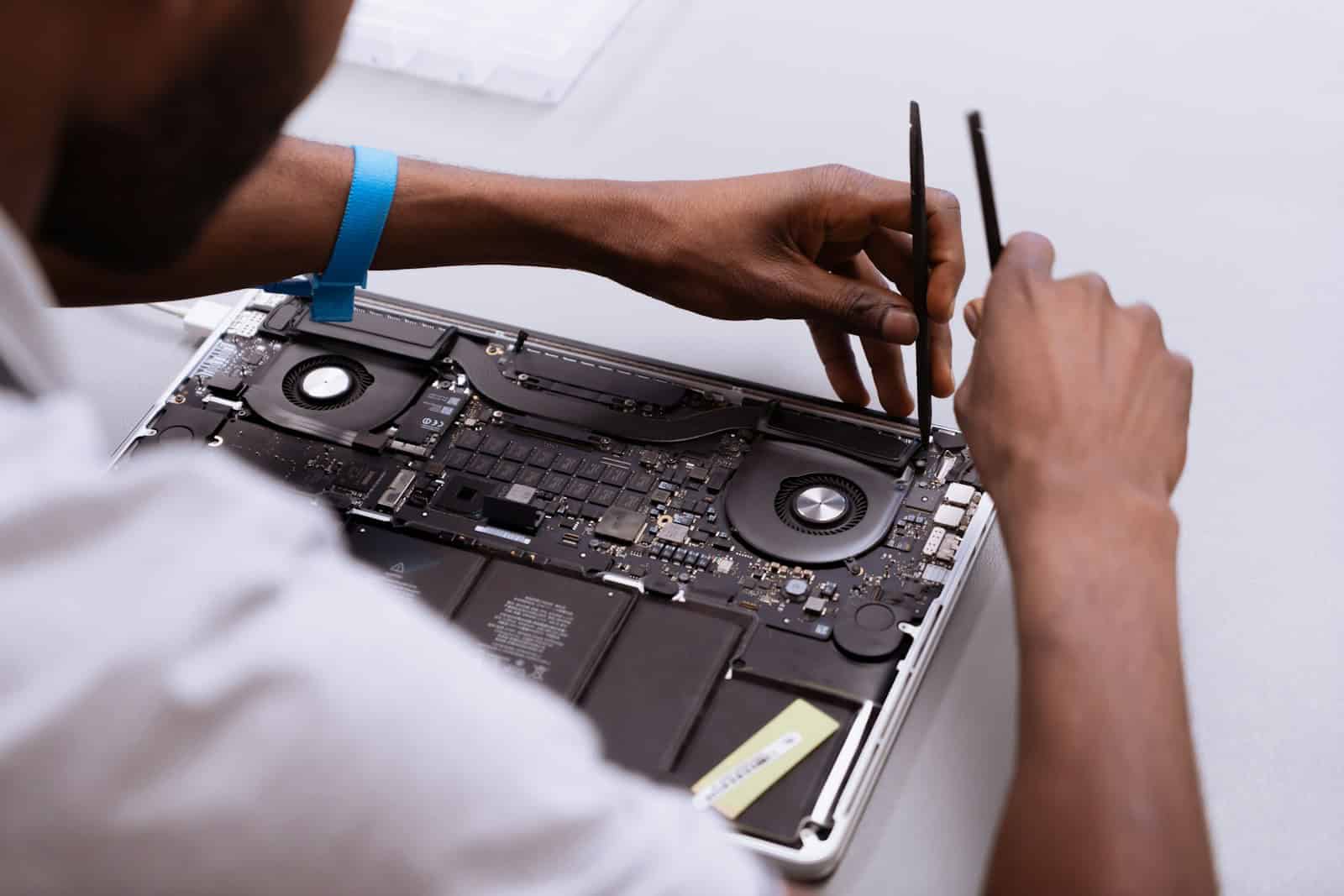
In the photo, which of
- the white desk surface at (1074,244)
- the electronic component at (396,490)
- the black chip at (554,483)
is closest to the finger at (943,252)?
the white desk surface at (1074,244)

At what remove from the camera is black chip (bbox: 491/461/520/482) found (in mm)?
2148

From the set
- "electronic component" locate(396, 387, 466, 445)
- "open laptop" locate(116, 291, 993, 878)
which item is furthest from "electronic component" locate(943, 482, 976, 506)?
"electronic component" locate(396, 387, 466, 445)

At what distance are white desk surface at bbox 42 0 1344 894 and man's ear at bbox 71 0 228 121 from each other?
1137 mm

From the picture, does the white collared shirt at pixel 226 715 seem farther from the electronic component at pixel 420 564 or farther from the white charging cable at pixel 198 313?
the white charging cable at pixel 198 313

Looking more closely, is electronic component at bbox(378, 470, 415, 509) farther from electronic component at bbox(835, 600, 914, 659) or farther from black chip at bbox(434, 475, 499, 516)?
electronic component at bbox(835, 600, 914, 659)

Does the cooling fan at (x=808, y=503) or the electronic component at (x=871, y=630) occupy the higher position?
the cooling fan at (x=808, y=503)

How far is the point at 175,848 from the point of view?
0.95 meters

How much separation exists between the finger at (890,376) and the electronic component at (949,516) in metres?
0.25

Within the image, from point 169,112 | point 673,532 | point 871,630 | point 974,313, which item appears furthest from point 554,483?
point 169,112

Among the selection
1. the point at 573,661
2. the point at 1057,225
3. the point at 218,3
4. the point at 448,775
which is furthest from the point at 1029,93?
the point at 448,775

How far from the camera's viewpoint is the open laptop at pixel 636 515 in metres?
1.83

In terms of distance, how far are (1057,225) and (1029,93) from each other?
17.4 inches

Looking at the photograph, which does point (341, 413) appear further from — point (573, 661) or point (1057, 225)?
point (1057, 225)

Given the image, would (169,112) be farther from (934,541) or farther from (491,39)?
(491,39)
